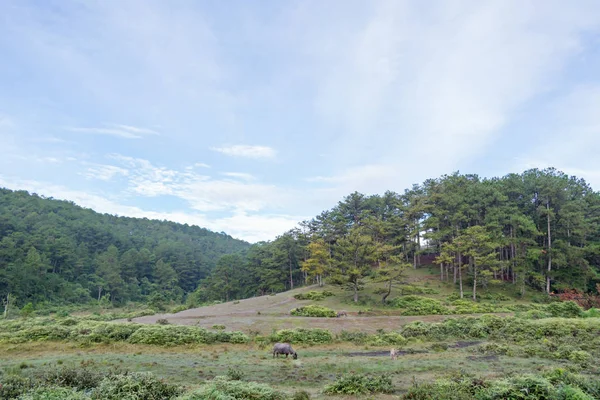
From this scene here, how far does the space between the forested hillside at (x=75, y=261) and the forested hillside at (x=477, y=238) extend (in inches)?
1570

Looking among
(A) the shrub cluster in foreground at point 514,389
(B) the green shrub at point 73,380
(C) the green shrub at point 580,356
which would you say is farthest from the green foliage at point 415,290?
(B) the green shrub at point 73,380

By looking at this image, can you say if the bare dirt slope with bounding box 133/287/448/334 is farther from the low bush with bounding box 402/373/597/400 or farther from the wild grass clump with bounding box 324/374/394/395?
the low bush with bounding box 402/373/597/400

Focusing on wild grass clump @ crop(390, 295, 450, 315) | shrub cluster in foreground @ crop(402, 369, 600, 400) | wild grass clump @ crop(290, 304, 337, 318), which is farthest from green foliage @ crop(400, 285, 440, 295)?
shrub cluster in foreground @ crop(402, 369, 600, 400)

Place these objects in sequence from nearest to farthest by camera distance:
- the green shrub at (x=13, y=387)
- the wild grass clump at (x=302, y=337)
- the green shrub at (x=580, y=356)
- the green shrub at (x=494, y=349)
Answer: the green shrub at (x=13, y=387), the green shrub at (x=580, y=356), the green shrub at (x=494, y=349), the wild grass clump at (x=302, y=337)

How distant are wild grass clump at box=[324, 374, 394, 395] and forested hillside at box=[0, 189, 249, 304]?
221 ft

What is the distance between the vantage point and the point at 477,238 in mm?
41812

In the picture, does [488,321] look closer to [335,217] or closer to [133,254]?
[335,217]

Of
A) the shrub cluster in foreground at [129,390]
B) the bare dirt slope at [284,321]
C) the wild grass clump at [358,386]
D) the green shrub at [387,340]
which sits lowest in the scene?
the bare dirt slope at [284,321]

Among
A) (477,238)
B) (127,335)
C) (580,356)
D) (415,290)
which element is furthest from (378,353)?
(477,238)

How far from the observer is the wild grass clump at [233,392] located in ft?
27.8

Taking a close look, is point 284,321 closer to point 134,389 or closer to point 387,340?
point 387,340

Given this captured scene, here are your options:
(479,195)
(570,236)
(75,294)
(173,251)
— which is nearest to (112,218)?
(173,251)

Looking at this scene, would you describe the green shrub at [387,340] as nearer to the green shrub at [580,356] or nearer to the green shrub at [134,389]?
the green shrub at [580,356]

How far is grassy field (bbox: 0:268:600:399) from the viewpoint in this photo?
43.1ft
